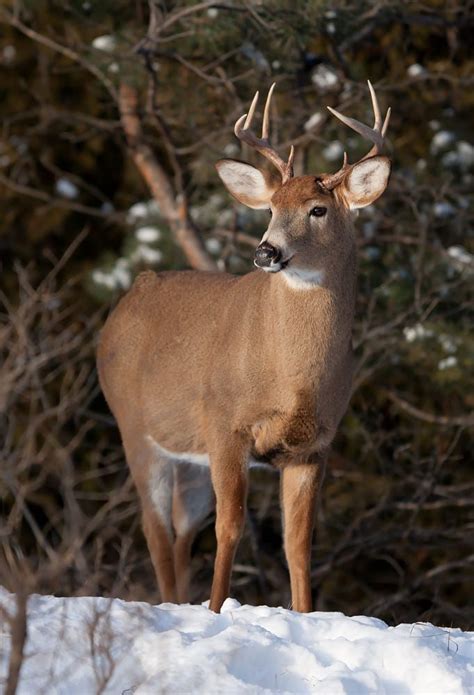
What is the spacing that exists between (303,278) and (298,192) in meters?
0.40

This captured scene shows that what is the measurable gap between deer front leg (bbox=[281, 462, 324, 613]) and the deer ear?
4.15ft

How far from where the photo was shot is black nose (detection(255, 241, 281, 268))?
655 centimetres

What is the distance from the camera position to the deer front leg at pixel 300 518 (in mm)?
7258

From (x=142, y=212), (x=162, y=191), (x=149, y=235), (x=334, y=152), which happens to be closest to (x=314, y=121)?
(x=334, y=152)

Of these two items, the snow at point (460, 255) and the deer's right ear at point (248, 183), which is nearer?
the deer's right ear at point (248, 183)

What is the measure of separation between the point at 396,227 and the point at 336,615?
684cm

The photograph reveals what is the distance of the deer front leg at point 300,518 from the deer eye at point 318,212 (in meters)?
1.17

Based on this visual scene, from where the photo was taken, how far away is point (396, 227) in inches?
492

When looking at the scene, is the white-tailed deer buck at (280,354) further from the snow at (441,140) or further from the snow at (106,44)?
the snow at (441,140)

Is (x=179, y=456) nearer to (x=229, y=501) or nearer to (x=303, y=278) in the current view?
(x=229, y=501)

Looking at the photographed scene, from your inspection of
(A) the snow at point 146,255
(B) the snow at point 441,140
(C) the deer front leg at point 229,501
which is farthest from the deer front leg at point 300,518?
(B) the snow at point 441,140

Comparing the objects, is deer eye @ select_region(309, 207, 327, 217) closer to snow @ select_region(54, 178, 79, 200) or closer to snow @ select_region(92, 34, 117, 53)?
snow @ select_region(92, 34, 117, 53)

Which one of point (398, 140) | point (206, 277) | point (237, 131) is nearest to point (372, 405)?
point (398, 140)

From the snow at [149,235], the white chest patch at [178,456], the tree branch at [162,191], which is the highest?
the white chest patch at [178,456]
